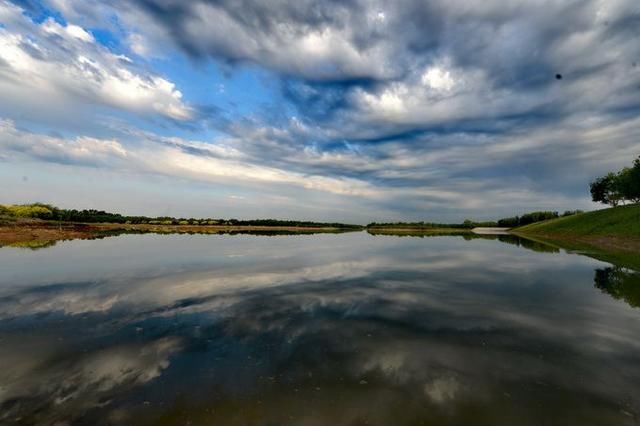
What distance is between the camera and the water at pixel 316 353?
7305mm

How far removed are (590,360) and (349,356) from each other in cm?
777

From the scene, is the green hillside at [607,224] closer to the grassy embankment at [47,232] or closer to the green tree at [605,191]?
the green tree at [605,191]

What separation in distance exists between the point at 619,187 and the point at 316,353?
118 meters

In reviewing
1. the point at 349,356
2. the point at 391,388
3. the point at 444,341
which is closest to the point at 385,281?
the point at 444,341

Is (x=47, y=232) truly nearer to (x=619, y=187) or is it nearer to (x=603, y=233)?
(x=603, y=233)

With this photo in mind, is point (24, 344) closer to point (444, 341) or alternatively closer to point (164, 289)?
point (164, 289)

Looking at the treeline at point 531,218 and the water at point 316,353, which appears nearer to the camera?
the water at point 316,353

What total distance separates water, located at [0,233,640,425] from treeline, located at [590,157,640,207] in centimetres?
8418

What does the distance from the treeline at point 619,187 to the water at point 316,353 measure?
276 ft

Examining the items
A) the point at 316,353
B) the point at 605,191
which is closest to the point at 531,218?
the point at 605,191

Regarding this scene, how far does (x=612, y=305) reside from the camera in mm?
16531

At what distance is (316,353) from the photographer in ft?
34.1

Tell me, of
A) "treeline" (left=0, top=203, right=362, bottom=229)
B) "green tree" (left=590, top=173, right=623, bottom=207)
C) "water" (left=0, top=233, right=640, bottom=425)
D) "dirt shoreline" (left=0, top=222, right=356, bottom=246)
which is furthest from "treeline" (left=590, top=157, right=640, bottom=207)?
"treeline" (left=0, top=203, right=362, bottom=229)

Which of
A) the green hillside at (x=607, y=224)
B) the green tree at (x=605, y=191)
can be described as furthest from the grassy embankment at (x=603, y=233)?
the green tree at (x=605, y=191)
